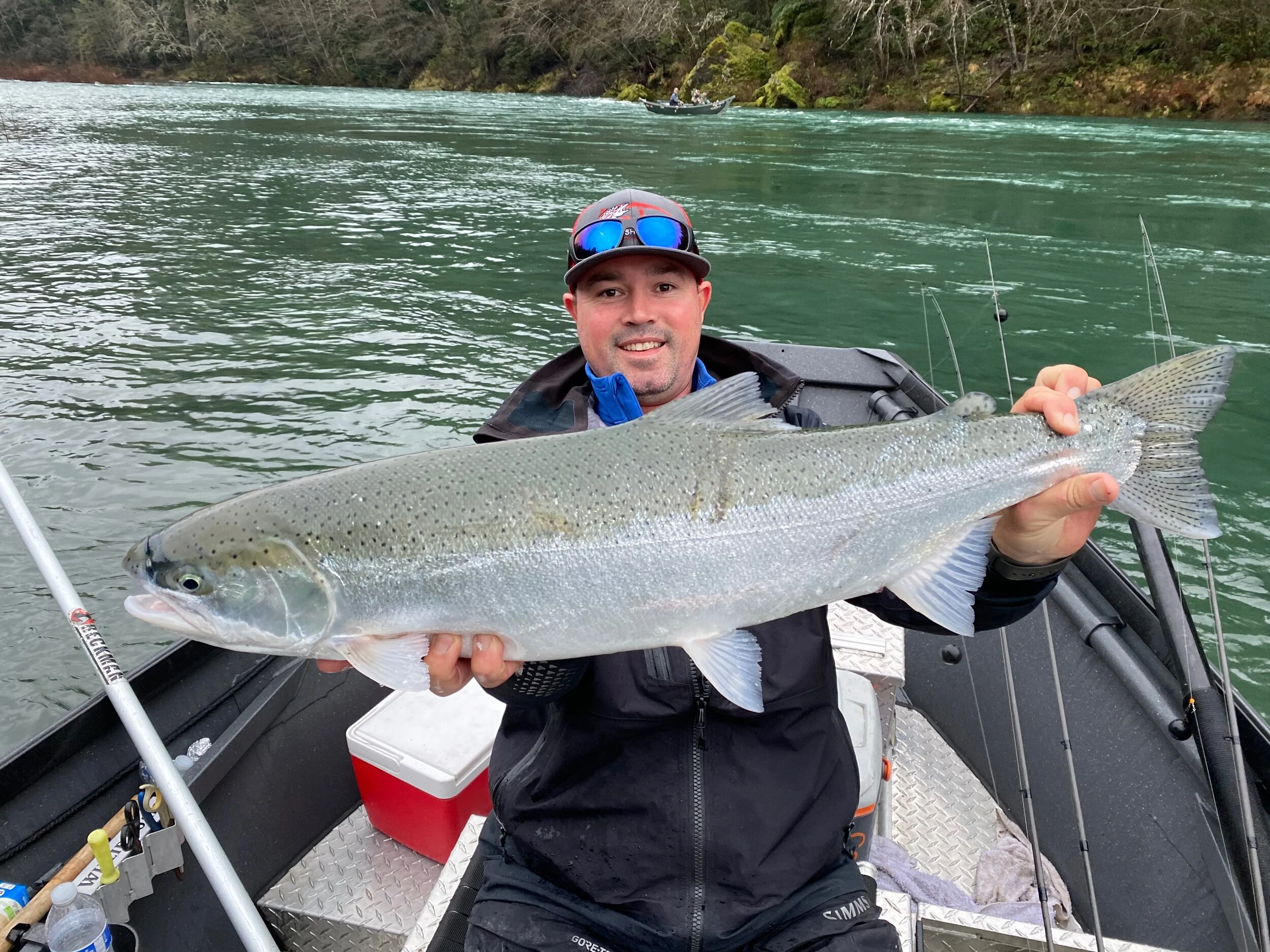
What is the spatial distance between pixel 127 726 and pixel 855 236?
1846 centimetres

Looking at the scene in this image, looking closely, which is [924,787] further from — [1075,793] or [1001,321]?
[1001,321]

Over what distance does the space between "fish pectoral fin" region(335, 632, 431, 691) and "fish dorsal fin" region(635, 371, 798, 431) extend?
37.0 inches

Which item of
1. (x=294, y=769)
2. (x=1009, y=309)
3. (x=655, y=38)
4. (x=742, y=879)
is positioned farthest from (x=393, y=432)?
(x=655, y=38)

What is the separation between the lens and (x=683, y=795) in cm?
246

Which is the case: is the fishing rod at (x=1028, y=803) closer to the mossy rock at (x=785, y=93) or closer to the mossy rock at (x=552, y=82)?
the mossy rock at (x=785, y=93)

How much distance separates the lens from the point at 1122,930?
3.38 meters

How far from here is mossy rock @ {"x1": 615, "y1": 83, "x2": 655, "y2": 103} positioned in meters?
59.6

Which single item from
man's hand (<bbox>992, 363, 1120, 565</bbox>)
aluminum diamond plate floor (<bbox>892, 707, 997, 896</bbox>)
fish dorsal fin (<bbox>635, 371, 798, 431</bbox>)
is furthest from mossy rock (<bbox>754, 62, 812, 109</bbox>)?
fish dorsal fin (<bbox>635, 371, 798, 431</bbox>)

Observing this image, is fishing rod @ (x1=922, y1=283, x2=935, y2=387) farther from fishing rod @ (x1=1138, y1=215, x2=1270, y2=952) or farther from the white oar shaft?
the white oar shaft

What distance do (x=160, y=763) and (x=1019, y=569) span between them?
2886 millimetres

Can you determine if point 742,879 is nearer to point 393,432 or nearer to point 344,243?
point 393,432

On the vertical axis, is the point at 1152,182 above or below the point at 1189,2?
below

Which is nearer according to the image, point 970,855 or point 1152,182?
point 970,855

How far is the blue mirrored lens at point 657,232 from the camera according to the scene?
3.15m
